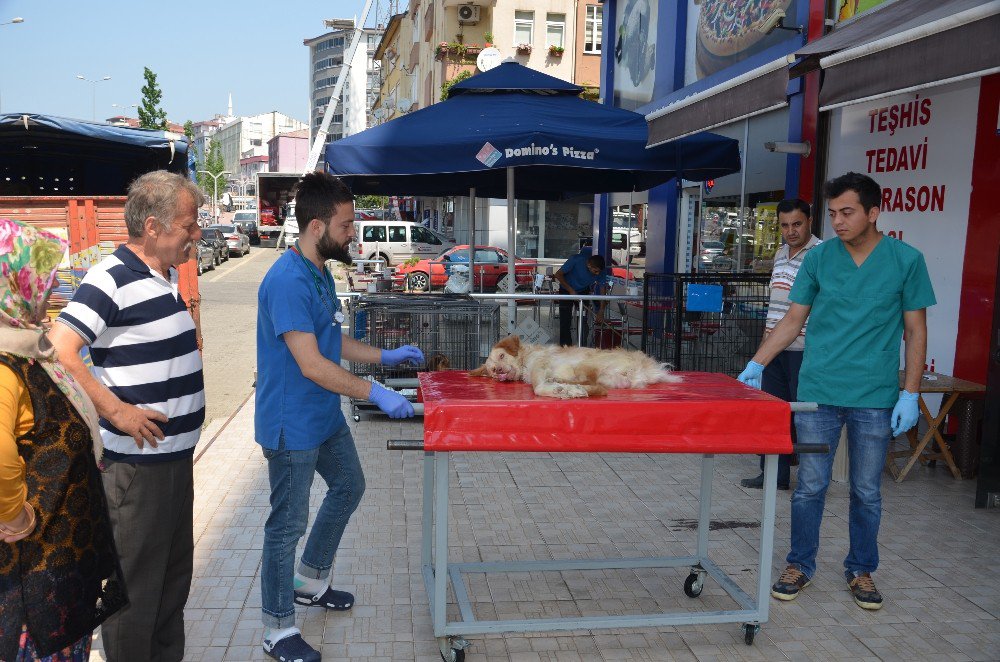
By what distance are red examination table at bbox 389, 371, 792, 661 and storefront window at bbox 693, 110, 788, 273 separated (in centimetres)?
672

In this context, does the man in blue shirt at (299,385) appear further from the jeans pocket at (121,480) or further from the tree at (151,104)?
the tree at (151,104)

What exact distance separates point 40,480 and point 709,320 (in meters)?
6.14

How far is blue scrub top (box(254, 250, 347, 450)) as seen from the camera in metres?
3.31

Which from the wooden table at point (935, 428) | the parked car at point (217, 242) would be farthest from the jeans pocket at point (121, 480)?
the parked car at point (217, 242)

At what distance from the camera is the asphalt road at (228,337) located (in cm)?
965

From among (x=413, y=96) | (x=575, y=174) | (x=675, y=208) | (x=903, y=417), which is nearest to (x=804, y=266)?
(x=903, y=417)

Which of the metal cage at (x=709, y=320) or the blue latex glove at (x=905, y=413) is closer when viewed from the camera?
the blue latex glove at (x=905, y=413)

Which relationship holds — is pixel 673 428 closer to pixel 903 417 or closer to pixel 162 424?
pixel 903 417

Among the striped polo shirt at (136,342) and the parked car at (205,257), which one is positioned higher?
the striped polo shirt at (136,342)

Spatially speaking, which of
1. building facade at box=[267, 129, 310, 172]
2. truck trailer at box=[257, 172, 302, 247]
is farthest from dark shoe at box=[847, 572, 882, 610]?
building facade at box=[267, 129, 310, 172]

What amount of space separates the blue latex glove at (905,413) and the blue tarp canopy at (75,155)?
8598 millimetres

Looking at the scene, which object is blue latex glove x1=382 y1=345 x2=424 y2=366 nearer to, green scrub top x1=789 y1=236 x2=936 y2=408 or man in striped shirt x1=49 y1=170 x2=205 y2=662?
man in striped shirt x1=49 y1=170 x2=205 y2=662

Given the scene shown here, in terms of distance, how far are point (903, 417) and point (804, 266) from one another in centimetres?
92

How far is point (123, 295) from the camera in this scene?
2852 mm
